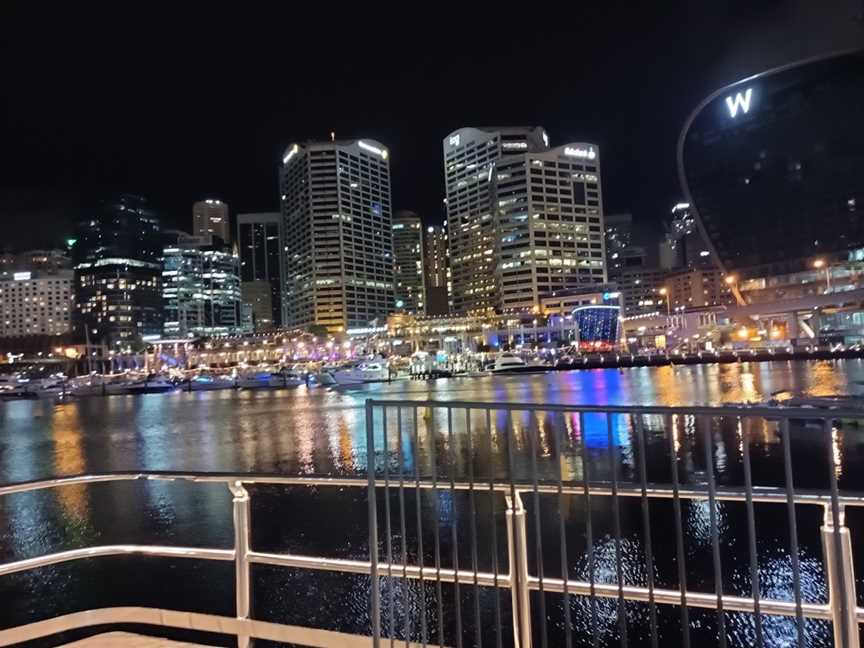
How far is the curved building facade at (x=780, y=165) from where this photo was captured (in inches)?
3792

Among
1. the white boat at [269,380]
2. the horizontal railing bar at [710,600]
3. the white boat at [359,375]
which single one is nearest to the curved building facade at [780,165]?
the white boat at [359,375]

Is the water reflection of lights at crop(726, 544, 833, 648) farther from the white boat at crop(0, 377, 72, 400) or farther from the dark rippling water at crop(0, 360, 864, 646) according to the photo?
the white boat at crop(0, 377, 72, 400)

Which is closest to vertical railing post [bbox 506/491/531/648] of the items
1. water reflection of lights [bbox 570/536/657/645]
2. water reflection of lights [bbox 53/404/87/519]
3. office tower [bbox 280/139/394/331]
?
water reflection of lights [bbox 570/536/657/645]

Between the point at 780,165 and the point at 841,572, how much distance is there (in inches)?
4803

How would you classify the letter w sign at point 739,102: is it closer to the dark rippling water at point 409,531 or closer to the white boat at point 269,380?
the white boat at point 269,380

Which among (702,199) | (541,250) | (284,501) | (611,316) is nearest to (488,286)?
(541,250)

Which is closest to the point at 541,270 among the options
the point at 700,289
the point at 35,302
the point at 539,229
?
the point at 539,229

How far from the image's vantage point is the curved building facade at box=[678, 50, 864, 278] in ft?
316

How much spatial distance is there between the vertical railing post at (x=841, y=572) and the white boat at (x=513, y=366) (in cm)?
9167

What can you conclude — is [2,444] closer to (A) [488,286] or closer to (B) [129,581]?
(B) [129,581]

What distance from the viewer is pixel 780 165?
105 meters

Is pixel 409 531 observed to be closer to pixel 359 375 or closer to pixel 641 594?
pixel 641 594

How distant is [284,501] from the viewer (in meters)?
13.3

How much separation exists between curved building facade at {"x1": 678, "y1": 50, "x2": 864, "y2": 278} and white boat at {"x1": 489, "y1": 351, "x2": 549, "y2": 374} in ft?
145
